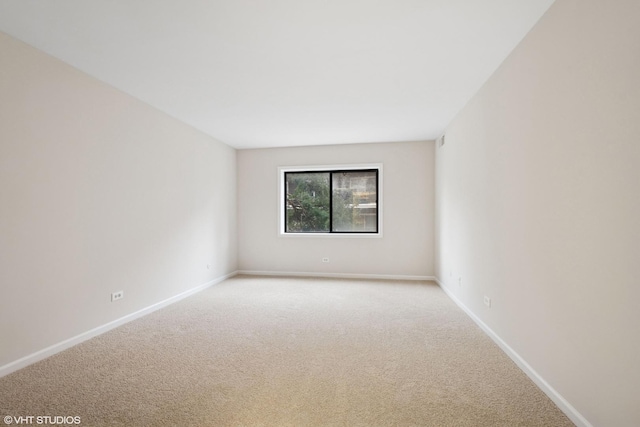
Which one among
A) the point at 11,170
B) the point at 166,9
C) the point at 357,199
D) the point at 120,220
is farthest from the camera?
the point at 357,199

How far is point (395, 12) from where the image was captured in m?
2.04

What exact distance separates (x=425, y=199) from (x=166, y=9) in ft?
15.3

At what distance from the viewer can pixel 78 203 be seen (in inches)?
110

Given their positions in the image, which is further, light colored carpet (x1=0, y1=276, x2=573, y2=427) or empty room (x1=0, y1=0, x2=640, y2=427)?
light colored carpet (x1=0, y1=276, x2=573, y2=427)

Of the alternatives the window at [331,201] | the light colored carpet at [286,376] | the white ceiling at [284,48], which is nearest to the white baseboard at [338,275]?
the window at [331,201]

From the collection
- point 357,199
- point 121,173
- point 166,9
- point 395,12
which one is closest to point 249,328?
point 121,173

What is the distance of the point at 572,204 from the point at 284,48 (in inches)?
88.6

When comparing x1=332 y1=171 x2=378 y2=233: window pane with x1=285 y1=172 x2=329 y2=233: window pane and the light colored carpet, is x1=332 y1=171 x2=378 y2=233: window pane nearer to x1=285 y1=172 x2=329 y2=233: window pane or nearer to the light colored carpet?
x1=285 y1=172 x2=329 y2=233: window pane

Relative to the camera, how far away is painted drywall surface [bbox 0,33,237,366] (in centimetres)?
230

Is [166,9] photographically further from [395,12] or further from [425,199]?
[425,199]

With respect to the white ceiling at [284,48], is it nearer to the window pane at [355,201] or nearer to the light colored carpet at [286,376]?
the window pane at [355,201]

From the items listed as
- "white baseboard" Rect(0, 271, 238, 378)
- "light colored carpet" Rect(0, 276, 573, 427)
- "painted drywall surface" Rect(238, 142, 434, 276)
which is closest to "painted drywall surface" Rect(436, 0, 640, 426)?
"light colored carpet" Rect(0, 276, 573, 427)

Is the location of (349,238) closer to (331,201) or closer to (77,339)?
(331,201)

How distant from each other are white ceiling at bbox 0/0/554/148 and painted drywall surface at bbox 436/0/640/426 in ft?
1.46
